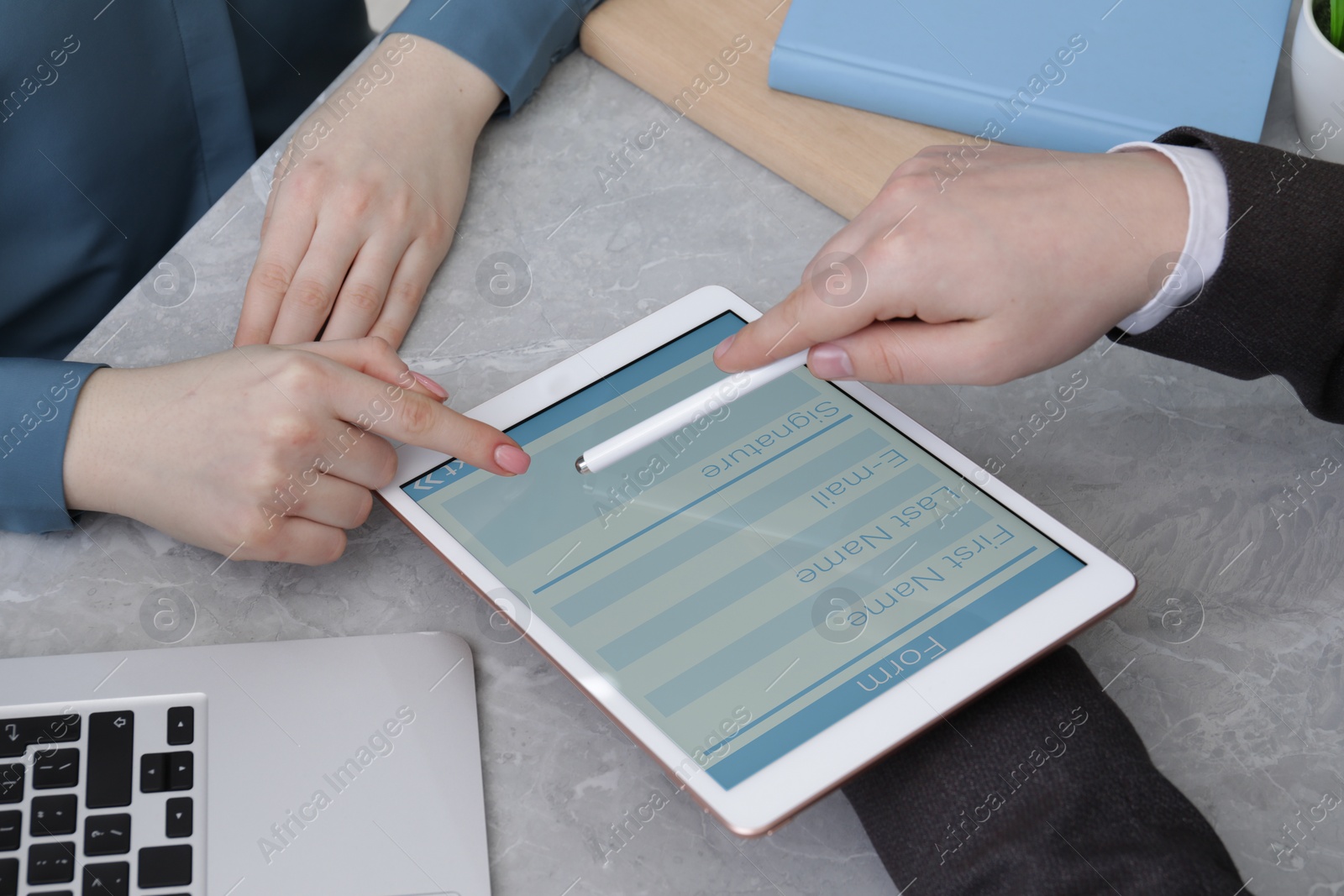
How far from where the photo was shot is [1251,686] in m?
0.59

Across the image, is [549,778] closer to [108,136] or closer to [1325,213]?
[1325,213]

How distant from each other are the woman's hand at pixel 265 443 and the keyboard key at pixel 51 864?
18 centimetres

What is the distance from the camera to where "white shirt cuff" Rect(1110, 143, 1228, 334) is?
60 cm

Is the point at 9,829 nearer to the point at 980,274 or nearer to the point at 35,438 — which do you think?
the point at 35,438

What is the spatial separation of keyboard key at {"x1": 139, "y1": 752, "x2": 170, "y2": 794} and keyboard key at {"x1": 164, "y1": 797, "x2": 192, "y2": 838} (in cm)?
1

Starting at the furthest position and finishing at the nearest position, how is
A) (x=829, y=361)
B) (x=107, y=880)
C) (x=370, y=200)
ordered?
(x=370, y=200) → (x=829, y=361) → (x=107, y=880)

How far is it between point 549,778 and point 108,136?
2.24 feet

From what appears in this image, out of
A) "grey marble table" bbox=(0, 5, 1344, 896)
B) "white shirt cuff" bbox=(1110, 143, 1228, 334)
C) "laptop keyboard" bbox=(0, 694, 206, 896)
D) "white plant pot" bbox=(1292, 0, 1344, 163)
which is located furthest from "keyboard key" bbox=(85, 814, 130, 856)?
"white plant pot" bbox=(1292, 0, 1344, 163)

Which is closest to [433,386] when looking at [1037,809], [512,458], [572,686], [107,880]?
[512,458]

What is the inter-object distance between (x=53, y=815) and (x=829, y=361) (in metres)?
0.47

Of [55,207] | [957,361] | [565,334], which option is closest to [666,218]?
[565,334]

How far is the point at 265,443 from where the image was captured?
61cm

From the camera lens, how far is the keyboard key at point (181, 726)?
535 mm

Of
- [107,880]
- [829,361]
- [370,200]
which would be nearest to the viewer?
[107,880]
